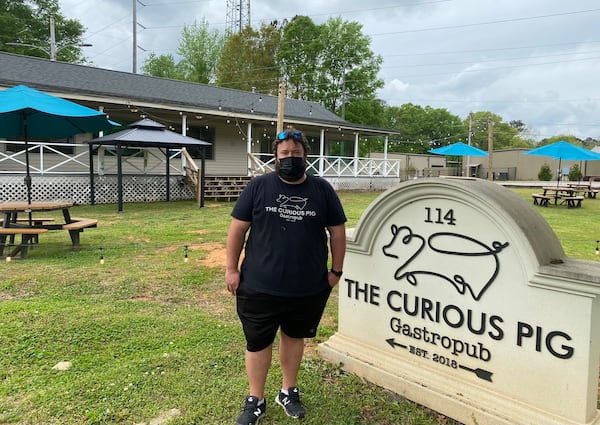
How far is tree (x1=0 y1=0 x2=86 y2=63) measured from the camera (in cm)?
3020

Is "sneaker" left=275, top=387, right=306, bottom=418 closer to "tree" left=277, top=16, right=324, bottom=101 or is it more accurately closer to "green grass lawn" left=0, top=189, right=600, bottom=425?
"green grass lawn" left=0, top=189, right=600, bottom=425

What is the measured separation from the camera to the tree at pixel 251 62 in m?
40.2

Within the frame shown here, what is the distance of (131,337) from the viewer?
3.38m

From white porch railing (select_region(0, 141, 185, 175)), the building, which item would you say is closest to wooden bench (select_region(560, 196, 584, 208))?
the building

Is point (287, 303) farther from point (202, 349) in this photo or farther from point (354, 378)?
→ point (202, 349)

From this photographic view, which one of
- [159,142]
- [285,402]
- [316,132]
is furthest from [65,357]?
[316,132]

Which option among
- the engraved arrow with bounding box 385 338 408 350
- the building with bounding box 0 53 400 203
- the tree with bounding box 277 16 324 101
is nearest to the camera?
the engraved arrow with bounding box 385 338 408 350

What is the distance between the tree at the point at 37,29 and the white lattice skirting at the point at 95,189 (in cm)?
2161

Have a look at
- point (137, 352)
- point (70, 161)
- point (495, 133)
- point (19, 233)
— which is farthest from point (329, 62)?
point (495, 133)

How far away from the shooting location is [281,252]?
84.4 inches

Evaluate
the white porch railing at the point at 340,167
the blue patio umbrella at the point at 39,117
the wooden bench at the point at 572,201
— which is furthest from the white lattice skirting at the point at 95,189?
the wooden bench at the point at 572,201

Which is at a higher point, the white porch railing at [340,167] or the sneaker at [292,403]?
the white porch railing at [340,167]

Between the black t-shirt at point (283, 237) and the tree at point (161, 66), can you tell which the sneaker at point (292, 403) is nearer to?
the black t-shirt at point (283, 237)

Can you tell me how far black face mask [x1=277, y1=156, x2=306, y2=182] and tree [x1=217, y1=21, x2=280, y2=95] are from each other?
39.0m
